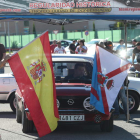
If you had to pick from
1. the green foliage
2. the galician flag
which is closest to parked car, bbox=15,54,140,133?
the galician flag

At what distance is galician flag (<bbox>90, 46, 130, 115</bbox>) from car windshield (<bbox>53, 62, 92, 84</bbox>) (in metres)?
0.75

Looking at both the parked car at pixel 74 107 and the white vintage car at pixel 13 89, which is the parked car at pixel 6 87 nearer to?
the white vintage car at pixel 13 89

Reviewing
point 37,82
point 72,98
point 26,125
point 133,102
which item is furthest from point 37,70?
point 133,102

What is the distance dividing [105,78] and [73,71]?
3.57 ft

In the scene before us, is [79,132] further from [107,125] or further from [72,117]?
[72,117]

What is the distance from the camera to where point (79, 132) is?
7660 mm

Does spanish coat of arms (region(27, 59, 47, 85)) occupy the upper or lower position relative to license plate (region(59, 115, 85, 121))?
upper

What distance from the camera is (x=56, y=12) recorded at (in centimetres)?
1044

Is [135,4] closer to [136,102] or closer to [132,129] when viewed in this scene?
[136,102]

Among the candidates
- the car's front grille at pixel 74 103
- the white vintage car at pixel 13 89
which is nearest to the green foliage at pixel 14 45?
the white vintage car at pixel 13 89

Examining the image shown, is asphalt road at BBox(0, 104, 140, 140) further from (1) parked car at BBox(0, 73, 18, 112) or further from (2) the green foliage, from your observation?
(2) the green foliage

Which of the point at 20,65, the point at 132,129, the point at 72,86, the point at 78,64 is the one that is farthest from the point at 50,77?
the point at 132,129

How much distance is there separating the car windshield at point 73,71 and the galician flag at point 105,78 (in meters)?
0.75

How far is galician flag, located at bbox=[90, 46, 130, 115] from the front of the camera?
7066mm
